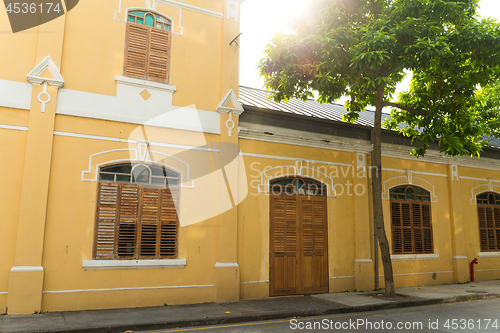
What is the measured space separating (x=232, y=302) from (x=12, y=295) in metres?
4.64

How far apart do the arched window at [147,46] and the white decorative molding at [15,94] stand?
7.06 feet

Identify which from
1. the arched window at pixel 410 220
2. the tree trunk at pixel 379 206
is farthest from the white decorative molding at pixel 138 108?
the arched window at pixel 410 220

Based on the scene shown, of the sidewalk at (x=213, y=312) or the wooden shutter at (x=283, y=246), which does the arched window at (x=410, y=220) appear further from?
the wooden shutter at (x=283, y=246)

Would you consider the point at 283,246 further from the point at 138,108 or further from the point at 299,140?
the point at 138,108

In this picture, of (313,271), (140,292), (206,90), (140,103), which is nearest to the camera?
(140,292)

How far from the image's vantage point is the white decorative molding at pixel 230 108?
9672 mm

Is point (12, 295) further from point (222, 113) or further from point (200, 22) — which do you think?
point (200, 22)

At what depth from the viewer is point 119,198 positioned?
8508mm

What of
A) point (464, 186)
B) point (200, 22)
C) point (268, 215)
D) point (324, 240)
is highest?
point (200, 22)

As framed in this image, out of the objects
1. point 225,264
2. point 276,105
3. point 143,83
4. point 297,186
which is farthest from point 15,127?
point 276,105

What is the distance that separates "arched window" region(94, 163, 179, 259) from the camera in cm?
831

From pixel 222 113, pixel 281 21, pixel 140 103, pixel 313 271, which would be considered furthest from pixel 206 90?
pixel 313 271

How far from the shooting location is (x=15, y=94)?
786 cm

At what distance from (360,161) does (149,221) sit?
22.4ft
